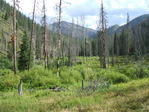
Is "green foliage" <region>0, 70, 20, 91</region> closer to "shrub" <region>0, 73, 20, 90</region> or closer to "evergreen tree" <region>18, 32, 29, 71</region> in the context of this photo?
"shrub" <region>0, 73, 20, 90</region>

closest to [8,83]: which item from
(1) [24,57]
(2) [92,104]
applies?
(2) [92,104]

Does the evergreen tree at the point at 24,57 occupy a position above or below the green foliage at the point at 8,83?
above

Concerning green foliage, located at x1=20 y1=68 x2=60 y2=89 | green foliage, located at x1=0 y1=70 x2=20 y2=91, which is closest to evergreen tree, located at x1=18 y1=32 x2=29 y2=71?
green foliage, located at x1=20 y1=68 x2=60 y2=89

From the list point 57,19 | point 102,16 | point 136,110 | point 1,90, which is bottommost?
point 1,90

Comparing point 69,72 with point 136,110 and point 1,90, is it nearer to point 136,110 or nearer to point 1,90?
point 1,90

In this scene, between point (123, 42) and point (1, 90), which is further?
point (123, 42)

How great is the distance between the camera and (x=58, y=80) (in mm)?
18688

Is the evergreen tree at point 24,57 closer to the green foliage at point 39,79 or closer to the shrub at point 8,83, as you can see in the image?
the green foliage at point 39,79

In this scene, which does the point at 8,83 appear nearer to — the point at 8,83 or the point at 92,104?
the point at 8,83

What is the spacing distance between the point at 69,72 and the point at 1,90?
771 cm

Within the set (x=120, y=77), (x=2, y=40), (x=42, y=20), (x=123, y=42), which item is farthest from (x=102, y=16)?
(x=2, y=40)

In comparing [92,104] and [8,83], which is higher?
[92,104]

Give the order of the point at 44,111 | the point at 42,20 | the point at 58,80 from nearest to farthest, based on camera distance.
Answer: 1. the point at 44,111
2. the point at 58,80
3. the point at 42,20

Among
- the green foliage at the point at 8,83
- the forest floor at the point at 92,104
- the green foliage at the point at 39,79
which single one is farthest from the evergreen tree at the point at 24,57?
the forest floor at the point at 92,104
